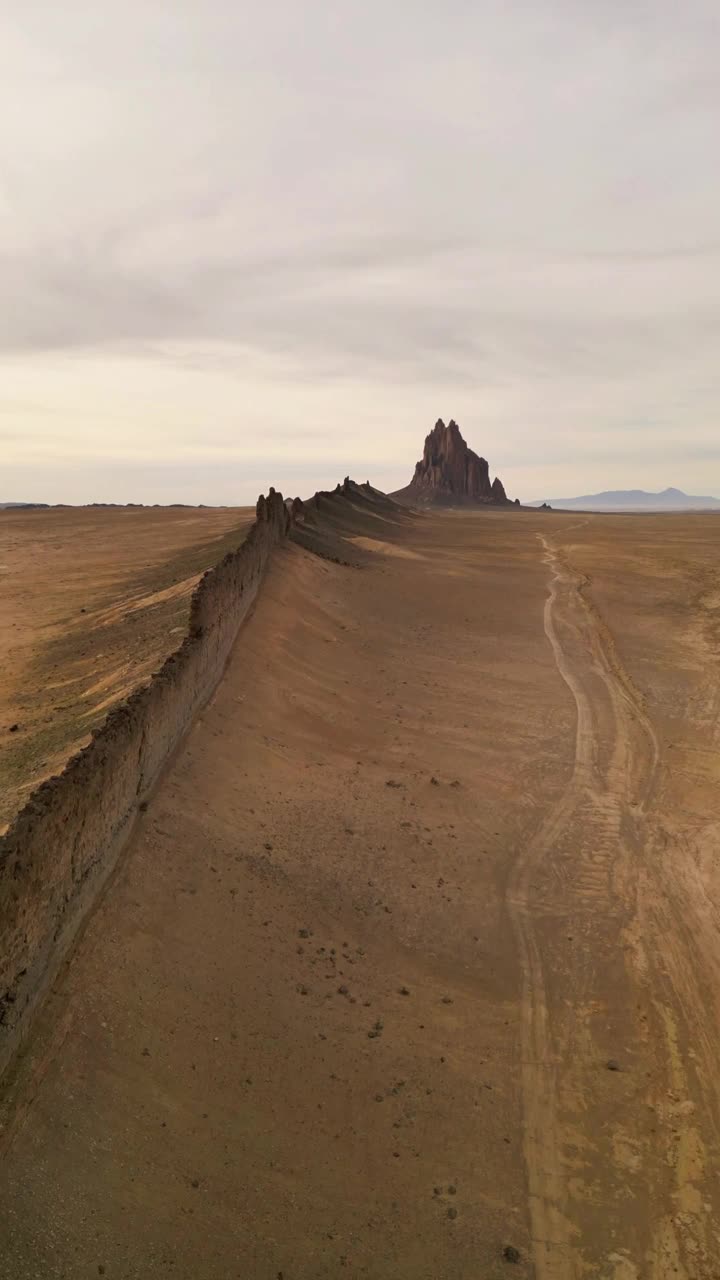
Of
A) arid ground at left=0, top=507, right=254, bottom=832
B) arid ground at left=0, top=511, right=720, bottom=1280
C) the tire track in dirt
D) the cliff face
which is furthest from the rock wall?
the cliff face

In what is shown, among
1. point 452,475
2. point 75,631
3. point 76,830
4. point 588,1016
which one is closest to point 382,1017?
point 588,1016

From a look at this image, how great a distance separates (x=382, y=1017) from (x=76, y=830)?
3649mm

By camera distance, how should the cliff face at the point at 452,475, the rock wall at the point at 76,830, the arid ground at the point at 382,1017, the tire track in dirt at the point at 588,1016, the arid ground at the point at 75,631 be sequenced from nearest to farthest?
the arid ground at the point at 382,1017
the rock wall at the point at 76,830
the tire track in dirt at the point at 588,1016
the arid ground at the point at 75,631
the cliff face at the point at 452,475

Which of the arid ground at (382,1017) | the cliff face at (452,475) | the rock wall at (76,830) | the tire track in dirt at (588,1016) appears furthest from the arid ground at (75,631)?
the cliff face at (452,475)

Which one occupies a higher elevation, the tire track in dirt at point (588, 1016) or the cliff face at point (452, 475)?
the cliff face at point (452, 475)

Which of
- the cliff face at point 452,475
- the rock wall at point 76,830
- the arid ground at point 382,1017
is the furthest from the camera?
the cliff face at point 452,475

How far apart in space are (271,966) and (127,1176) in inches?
109

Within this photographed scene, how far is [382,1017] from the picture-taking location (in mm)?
8336

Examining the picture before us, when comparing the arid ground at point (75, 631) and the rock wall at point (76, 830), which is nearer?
the rock wall at point (76, 830)

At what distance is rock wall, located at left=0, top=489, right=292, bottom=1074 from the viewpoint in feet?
20.4

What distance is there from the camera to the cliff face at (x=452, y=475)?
124 metres

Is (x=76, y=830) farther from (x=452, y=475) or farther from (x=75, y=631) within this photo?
(x=452, y=475)

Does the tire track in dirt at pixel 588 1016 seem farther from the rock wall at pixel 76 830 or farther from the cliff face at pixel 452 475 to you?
the cliff face at pixel 452 475

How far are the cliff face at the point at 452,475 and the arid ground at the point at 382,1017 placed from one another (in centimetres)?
11005
